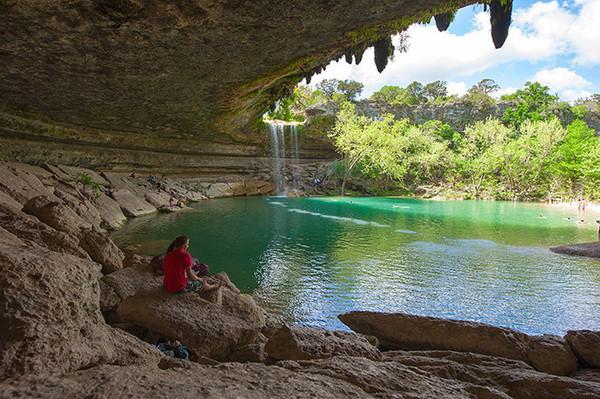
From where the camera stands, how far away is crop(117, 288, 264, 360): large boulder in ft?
13.6

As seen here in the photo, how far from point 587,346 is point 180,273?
512 cm

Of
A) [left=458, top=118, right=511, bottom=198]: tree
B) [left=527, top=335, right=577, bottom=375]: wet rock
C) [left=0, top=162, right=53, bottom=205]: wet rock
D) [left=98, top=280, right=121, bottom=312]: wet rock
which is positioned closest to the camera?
[left=527, top=335, right=577, bottom=375]: wet rock

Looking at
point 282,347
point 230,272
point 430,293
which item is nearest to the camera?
point 282,347

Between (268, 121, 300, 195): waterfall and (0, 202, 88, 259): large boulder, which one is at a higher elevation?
(268, 121, 300, 195): waterfall

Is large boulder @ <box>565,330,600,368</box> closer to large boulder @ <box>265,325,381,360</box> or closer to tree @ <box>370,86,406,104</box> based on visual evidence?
large boulder @ <box>265,325,381,360</box>

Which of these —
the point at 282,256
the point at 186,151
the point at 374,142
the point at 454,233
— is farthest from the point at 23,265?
the point at 374,142

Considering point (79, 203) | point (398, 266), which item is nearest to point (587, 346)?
point (398, 266)

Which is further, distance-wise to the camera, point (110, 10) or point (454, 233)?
point (454, 233)

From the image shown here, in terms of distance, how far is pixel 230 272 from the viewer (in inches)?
344

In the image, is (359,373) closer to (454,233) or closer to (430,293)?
(430,293)

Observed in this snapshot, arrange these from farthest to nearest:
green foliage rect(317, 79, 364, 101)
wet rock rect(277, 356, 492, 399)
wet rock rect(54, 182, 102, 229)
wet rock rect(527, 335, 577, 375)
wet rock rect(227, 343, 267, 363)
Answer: green foliage rect(317, 79, 364, 101) → wet rock rect(54, 182, 102, 229) → wet rock rect(527, 335, 577, 375) → wet rock rect(227, 343, 267, 363) → wet rock rect(277, 356, 492, 399)

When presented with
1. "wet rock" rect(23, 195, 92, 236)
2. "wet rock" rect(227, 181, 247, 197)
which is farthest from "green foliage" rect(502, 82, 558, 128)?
"wet rock" rect(23, 195, 92, 236)

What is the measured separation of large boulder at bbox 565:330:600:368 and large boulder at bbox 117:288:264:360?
3.84 metres

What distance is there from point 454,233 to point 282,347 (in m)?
13.2
